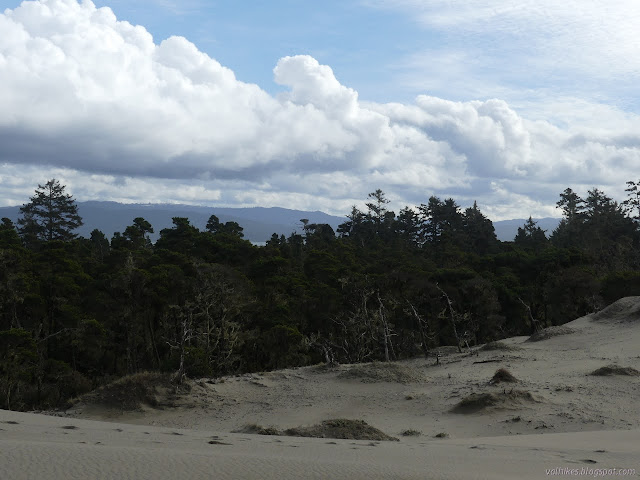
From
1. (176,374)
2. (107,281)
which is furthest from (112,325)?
(176,374)

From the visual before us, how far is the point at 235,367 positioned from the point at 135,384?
13.1 metres

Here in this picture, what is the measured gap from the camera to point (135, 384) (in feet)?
57.3

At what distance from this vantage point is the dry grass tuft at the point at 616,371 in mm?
17750

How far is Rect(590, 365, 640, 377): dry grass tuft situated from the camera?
17750 mm

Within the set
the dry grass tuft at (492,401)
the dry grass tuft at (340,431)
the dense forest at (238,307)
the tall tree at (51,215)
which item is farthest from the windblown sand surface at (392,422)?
the tall tree at (51,215)

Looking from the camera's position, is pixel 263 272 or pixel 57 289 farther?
pixel 263 272

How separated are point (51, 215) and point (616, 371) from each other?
70953mm

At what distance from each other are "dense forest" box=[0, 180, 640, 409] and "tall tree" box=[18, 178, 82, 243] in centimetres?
2562

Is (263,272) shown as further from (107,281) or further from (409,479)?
(409,479)

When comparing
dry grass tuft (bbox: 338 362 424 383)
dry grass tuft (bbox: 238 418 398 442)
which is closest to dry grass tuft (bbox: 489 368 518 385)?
dry grass tuft (bbox: 338 362 424 383)

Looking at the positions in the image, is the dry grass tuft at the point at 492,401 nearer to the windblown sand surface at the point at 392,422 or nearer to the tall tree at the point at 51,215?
the windblown sand surface at the point at 392,422

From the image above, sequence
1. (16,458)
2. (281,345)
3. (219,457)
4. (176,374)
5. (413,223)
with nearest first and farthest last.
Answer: (16,458), (219,457), (176,374), (281,345), (413,223)

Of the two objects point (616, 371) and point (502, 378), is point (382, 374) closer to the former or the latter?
point (502, 378)

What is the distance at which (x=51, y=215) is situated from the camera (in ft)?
240
